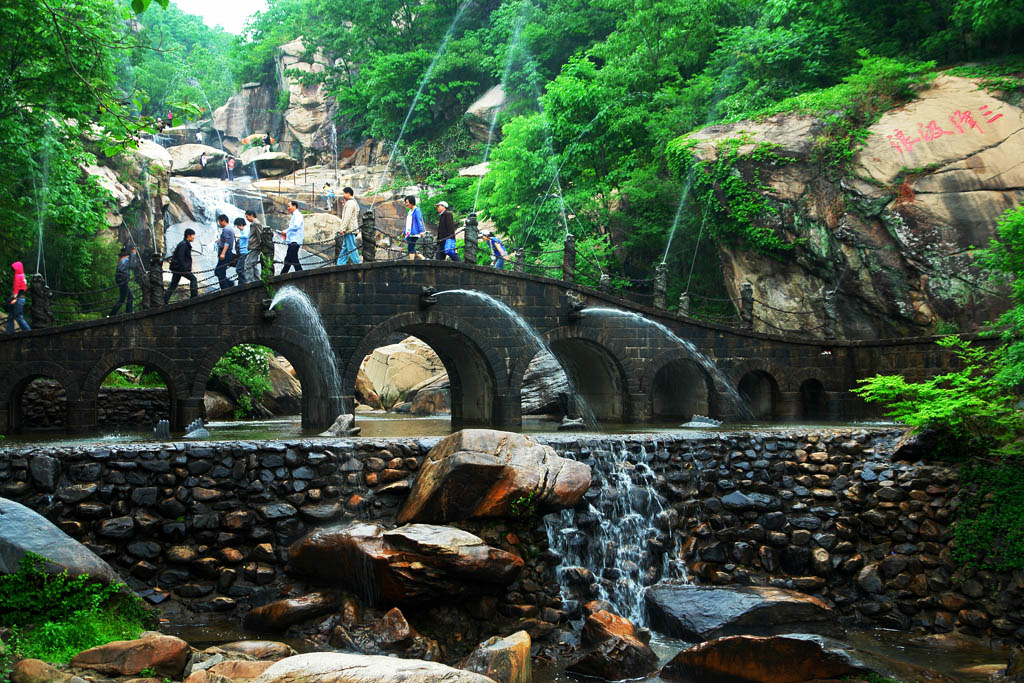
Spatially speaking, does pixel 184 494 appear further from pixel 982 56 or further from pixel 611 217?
pixel 982 56

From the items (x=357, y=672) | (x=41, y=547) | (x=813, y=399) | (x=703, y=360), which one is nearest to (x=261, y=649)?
(x=41, y=547)

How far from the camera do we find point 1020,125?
70.7 ft

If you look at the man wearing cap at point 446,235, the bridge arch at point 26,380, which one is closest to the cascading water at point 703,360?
the man wearing cap at point 446,235

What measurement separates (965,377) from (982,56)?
1565 centimetres

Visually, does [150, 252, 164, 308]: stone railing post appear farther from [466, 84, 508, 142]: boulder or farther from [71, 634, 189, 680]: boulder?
[466, 84, 508, 142]: boulder

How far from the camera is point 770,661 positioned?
27.6 feet

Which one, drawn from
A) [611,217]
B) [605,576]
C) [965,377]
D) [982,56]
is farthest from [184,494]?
Result: [982,56]

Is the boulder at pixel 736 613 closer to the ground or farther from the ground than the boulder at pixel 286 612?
closer to the ground

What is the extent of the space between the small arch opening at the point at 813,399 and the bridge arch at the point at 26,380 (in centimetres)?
1741

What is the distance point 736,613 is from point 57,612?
7411 mm

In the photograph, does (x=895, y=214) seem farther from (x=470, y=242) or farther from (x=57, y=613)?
(x=57, y=613)

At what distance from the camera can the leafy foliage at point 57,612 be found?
25.0 ft

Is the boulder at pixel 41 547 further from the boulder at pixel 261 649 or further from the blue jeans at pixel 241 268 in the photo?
the blue jeans at pixel 241 268

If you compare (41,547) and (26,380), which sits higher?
(26,380)
